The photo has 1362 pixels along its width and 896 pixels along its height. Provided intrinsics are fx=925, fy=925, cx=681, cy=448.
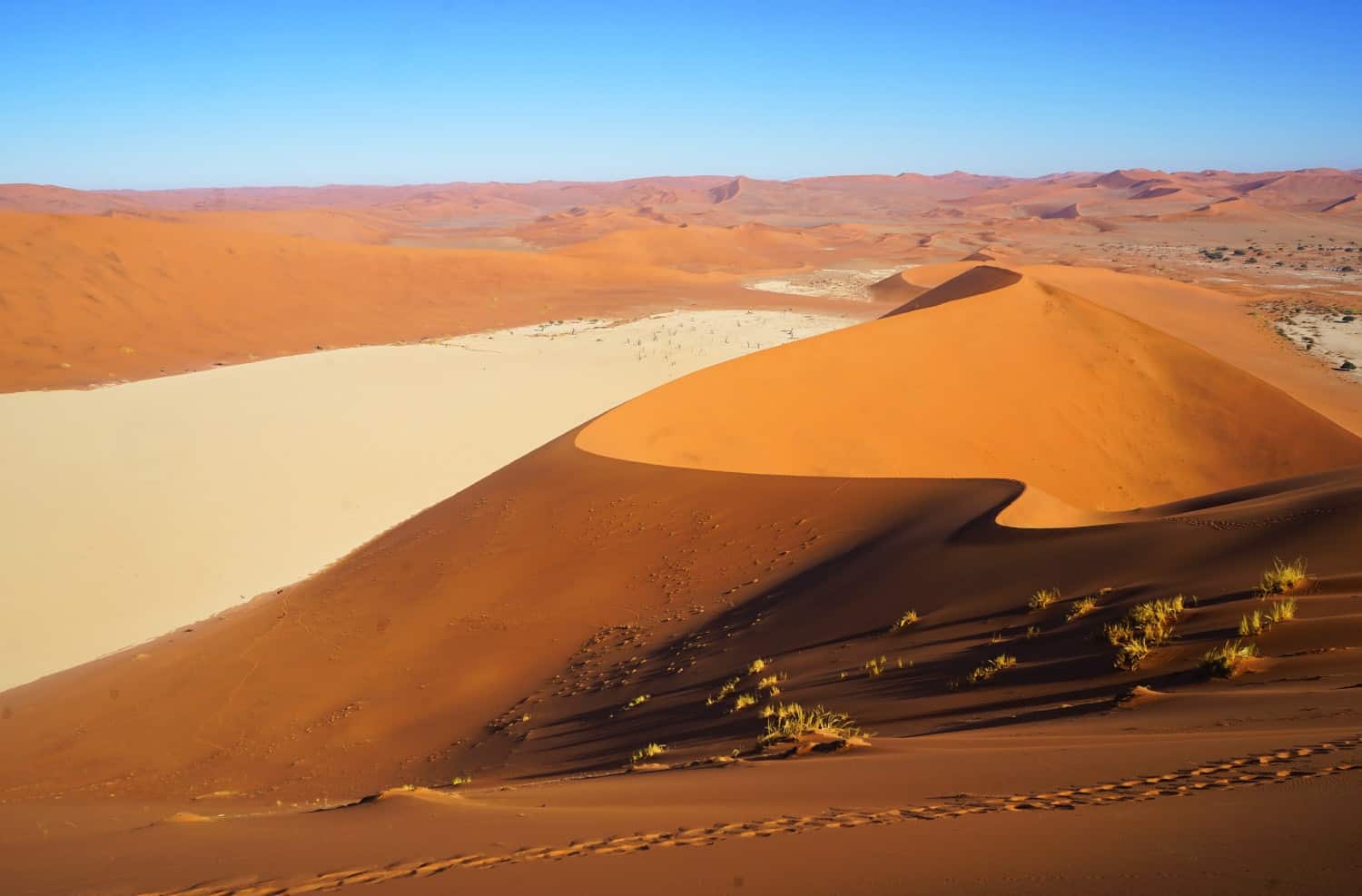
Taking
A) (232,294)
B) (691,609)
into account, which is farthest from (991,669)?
(232,294)

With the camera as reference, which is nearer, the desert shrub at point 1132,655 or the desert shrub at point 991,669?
the desert shrub at point 1132,655

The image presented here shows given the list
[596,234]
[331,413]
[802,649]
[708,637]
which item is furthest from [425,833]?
[596,234]

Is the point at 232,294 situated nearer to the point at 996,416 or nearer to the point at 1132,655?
the point at 996,416

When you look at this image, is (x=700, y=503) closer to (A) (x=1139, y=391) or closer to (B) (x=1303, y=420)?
(A) (x=1139, y=391)

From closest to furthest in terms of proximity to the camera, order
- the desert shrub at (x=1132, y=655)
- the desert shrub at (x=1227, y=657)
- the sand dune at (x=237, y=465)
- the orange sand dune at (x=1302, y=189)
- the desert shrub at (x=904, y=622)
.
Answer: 1. the desert shrub at (x=1227, y=657)
2. the desert shrub at (x=1132, y=655)
3. the desert shrub at (x=904, y=622)
4. the sand dune at (x=237, y=465)
5. the orange sand dune at (x=1302, y=189)

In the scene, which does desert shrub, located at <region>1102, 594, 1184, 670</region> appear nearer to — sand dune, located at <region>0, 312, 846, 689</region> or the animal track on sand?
the animal track on sand

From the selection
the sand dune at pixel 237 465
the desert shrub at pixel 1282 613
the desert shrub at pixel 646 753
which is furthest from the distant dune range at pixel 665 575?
the sand dune at pixel 237 465

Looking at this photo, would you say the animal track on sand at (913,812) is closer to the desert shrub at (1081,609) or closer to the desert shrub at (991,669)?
the desert shrub at (991,669)
